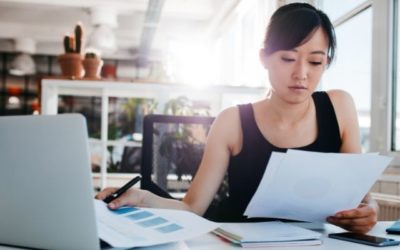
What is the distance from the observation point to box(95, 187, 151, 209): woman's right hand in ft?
3.02

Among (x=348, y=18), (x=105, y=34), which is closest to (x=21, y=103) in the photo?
(x=105, y=34)

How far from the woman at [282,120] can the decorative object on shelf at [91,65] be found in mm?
1804

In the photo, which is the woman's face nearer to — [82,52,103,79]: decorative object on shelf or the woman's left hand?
the woman's left hand

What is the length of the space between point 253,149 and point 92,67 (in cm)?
192

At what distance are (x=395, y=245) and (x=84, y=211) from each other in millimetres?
572

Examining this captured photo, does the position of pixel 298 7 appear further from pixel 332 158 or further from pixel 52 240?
pixel 52 240

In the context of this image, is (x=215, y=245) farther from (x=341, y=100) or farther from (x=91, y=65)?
(x=91, y=65)

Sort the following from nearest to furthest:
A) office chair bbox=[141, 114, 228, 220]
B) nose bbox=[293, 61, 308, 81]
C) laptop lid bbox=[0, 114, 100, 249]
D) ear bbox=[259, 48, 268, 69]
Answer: laptop lid bbox=[0, 114, 100, 249], nose bbox=[293, 61, 308, 81], ear bbox=[259, 48, 268, 69], office chair bbox=[141, 114, 228, 220]

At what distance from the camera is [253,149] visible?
1.36 m

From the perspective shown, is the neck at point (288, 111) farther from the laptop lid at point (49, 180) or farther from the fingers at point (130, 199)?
the laptop lid at point (49, 180)

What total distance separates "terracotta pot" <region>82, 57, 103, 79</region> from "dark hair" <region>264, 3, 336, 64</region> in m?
1.91

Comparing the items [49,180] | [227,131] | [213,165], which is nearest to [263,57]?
[227,131]

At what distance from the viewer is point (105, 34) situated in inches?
274

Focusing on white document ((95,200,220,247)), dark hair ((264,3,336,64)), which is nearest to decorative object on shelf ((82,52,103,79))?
dark hair ((264,3,336,64))
